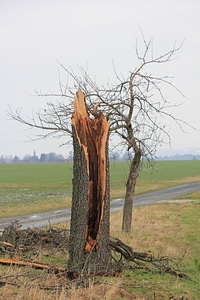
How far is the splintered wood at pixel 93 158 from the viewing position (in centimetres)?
648

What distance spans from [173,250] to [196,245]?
1.40 meters

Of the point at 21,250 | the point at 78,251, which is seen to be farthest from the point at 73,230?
the point at 21,250

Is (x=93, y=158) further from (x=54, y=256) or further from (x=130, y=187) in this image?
(x=130, y=187)

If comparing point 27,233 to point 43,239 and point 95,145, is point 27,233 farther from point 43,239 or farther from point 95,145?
Result: point 95,145

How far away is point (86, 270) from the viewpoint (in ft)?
20.5

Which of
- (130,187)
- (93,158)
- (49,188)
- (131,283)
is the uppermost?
(93,158)

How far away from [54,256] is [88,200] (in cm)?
238

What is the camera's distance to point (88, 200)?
6438 mm

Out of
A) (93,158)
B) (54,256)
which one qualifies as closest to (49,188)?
(54,256)

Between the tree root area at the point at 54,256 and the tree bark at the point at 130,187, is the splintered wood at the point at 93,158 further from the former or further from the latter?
the tree bark at the point at 130,187

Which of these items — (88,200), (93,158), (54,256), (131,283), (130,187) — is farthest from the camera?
(130,187)

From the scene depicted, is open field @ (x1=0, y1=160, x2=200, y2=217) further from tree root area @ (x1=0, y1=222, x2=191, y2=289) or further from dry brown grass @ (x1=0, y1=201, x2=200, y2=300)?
tree root area @ (x1=0, y1=222, x2=191, y2=289)

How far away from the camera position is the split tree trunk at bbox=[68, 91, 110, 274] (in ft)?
20.7

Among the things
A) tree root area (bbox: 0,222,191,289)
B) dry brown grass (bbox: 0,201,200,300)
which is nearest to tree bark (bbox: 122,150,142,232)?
dry brown grass (bbox: 0,201,200,300)
